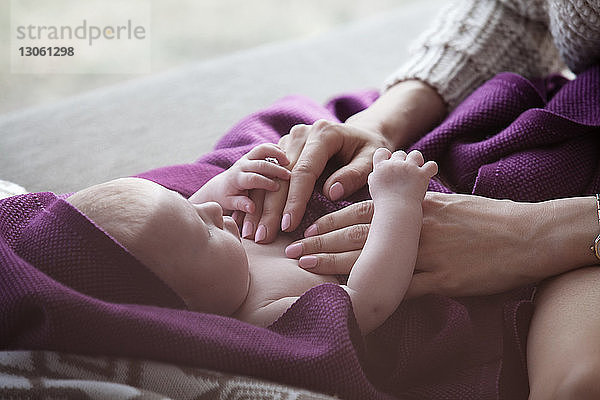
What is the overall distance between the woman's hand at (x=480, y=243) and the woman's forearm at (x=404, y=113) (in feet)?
0.69

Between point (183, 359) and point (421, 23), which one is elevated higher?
point (421, 23)

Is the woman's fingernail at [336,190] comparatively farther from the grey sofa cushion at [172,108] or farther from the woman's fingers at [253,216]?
the grey sofa cushion at [172,108]

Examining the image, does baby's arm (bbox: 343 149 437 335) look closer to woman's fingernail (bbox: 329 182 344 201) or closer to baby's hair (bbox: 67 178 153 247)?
woman's fingernail (bbox: 329 182 344 201)

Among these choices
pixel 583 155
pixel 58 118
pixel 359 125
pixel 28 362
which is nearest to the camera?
pixel 28 362

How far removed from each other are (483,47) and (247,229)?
0.59 metres

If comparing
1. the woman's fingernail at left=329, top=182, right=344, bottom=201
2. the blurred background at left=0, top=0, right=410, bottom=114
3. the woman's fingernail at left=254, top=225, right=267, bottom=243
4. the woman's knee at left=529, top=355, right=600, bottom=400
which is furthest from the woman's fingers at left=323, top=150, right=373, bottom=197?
the blurred background at left=0, top=0, right=410, bottom=114

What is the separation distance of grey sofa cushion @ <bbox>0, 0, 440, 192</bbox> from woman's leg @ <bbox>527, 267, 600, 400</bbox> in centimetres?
70

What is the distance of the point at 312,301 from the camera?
2.18 feet

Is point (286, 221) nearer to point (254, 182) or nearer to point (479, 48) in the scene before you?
point (254, 182)

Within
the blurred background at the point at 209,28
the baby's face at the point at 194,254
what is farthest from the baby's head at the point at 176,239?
the blurred background at the point at 209,28

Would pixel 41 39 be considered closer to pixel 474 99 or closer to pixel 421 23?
pixel 421 23

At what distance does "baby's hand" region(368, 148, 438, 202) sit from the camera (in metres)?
0.80

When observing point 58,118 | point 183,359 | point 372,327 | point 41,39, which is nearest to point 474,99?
point 372,327

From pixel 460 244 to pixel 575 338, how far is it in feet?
0.65
